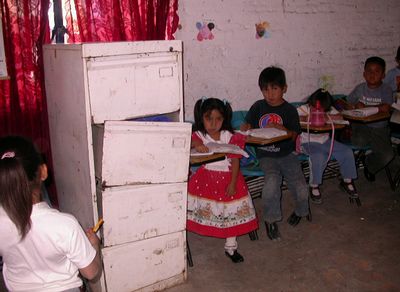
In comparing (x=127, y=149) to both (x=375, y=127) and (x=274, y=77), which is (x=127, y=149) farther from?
(x=375, y=127)

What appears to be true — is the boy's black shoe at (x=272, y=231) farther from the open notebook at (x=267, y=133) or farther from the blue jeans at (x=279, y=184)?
the open notebook at (x=267, y=133)

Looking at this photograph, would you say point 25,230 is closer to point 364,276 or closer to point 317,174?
point 364,276

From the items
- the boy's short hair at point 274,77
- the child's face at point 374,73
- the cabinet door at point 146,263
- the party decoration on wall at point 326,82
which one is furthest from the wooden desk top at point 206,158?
the party decoration on wall at point 326,82

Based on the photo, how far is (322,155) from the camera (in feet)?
12.0

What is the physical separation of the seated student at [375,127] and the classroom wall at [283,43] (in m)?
0.55

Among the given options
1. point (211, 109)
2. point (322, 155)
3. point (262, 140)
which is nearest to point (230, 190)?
point (262, 140)

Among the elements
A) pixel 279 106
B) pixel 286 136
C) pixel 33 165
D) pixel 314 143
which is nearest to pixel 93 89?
pixel 33 165

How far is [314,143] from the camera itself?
148 inches

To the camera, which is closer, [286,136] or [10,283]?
[10,283]

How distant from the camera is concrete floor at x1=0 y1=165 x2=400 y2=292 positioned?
265 centimetres

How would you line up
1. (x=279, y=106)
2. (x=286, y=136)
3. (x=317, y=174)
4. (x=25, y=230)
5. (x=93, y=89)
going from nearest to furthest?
(x=25, y=230) → (x=93, y=89) → (x=286, y=136) → (x=279, y=106) → (x=317, y=174)

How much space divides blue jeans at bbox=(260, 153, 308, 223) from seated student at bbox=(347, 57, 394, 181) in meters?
1.06

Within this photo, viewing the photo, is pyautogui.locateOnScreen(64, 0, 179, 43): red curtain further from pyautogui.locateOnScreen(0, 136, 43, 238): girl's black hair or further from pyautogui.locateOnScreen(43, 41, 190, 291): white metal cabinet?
pyautogui.locateOnScreen(0, 136, 43, 238): girl's black hair

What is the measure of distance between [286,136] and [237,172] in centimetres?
47
